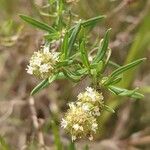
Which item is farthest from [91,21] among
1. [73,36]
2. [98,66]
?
[98,66]

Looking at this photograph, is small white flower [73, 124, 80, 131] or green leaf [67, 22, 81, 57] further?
green leaf [67, 22, 81, 57]

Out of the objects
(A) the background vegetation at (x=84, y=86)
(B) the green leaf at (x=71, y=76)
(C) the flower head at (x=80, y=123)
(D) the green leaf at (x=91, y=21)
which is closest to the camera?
(C) the flower head at (x=80, y=123)

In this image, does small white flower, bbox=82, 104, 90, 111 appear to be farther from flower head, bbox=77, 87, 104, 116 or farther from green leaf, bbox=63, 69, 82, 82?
green leaf, bbox=63, 69, 82, 82

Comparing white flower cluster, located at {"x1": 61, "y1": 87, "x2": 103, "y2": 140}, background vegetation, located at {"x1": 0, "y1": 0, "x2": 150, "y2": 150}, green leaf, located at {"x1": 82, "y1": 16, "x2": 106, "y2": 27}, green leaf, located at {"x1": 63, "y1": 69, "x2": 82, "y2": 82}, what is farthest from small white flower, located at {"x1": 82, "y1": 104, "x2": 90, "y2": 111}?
background vegetation, located at {"x1": 0, "y1": 0, "x2": 150, "y2": 150}

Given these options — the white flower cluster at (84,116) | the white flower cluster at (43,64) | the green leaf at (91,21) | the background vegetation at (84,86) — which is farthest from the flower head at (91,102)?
the background vegetation at (84,86)

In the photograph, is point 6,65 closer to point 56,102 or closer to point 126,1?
point 56,102

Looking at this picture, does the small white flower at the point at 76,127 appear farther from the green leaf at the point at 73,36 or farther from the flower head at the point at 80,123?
the green leaf at the point at 73,36
